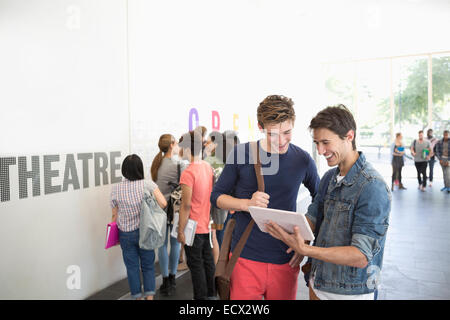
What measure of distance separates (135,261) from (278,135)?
192cm

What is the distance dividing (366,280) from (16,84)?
2665mm

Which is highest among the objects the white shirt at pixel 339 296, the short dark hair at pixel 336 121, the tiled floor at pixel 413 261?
the short dark hair at pixel 336 121

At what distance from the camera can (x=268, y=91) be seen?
7.58 metres

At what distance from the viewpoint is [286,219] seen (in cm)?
132

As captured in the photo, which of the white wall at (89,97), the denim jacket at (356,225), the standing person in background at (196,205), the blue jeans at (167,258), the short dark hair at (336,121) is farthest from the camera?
the blue jeans at (167,258)

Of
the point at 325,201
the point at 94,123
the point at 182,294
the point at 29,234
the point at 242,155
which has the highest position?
the point at 94,123

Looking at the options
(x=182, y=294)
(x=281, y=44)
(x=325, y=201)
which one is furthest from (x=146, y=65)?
(x=281, y=44)

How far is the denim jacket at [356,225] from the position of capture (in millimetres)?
1240

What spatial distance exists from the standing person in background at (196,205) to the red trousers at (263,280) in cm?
114

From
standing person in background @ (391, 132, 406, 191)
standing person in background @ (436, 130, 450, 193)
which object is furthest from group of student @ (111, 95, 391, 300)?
standing person in background @ (436, 130, 450, 193)

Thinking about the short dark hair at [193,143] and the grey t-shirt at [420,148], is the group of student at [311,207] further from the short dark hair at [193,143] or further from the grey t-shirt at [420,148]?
the grey t-shirt at [420,148]

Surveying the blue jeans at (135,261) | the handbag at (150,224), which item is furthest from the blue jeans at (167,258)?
the handbag at (150,224)

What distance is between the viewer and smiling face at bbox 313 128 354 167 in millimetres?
1367
